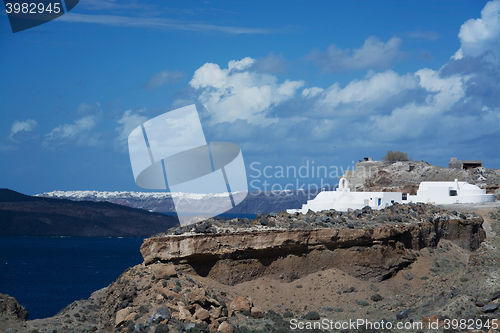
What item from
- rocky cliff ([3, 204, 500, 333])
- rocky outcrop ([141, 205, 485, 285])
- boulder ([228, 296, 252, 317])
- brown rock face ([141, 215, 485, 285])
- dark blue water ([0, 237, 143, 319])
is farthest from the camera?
dark blue water ([0, 237, 143, 319])

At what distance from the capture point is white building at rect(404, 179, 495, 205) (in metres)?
43.3

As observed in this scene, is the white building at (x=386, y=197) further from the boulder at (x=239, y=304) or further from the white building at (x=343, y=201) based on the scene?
the boulder at (x=239, y=304)

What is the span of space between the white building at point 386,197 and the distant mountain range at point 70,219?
79.7 meters

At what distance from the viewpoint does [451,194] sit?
44000 mm

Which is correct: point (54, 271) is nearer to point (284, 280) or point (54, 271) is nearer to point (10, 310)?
point (10, 310)

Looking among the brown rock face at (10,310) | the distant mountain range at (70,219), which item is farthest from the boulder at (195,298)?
the distant mountain range at (70,219)

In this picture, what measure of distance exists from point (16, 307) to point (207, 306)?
411 inches

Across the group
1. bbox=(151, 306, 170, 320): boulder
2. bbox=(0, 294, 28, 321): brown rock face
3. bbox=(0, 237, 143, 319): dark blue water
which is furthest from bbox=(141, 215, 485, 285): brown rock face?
bbox=(0, 237, 143, 319): dark blue water

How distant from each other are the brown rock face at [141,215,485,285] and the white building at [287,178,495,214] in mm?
7952

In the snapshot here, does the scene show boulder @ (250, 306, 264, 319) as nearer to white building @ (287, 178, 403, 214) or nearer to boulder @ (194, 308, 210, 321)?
boulder @ (194, 308, 210, 321)

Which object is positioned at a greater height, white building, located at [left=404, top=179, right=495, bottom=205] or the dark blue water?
white building, located at [left=404, top=179, right=495, bottom=205]

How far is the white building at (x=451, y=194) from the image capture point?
142 ft

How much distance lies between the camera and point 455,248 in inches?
1282

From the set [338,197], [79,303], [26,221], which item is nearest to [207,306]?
[79,303]
